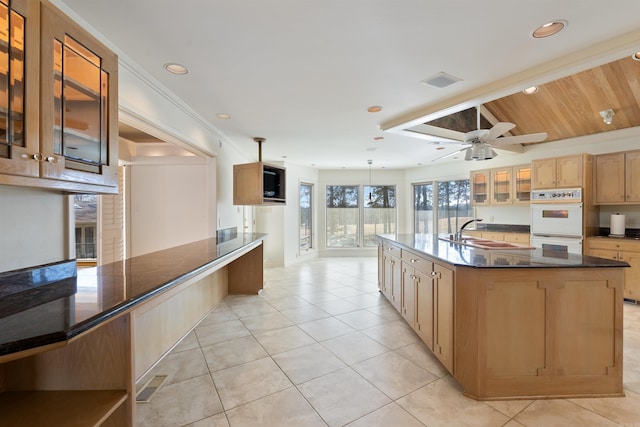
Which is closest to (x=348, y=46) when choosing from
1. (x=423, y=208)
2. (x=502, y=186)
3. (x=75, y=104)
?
(x=75, y=104)

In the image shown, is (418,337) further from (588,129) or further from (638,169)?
(588,129)

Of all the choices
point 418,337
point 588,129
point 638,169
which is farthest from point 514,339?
point 588,129

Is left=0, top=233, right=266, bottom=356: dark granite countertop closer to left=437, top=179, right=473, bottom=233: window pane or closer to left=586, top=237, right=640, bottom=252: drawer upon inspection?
left=586, top=237, right=640, bottom=252: drawer

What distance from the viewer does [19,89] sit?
3.82 feet

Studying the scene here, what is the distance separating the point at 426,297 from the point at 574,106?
3.82 m

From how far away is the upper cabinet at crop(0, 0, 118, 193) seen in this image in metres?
1.16

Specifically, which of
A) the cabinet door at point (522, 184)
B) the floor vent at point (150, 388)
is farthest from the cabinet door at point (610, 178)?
the floor vent at point (150, 388)

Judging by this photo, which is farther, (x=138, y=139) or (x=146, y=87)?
(x=138, y=139)

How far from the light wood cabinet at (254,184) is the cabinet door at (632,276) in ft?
16.9

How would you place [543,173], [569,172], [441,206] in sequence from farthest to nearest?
Result: 1. [441,206]
2. [543,173]
3. [569,172]

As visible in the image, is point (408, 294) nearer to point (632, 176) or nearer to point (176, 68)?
point (176, 68)

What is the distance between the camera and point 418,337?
123 inches

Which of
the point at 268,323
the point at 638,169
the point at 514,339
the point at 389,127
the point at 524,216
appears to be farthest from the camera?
the point at 524,216

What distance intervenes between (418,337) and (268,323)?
1.67 metres
